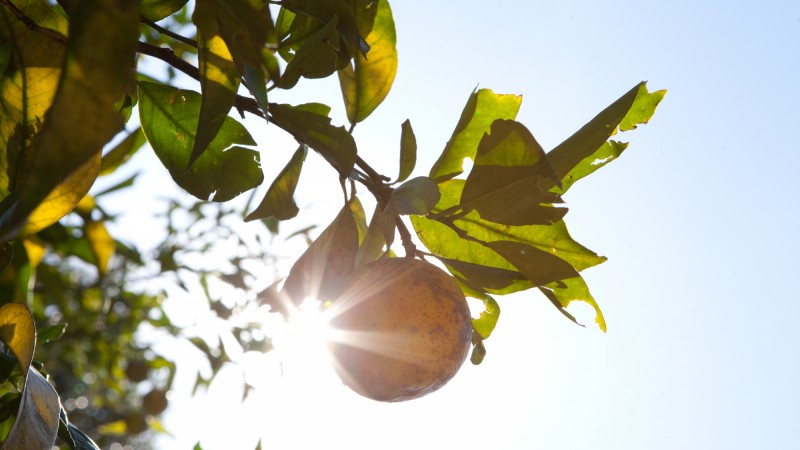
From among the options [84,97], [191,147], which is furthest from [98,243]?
[84,97]

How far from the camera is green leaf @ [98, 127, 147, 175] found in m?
1.89

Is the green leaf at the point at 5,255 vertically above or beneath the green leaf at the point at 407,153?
beneath

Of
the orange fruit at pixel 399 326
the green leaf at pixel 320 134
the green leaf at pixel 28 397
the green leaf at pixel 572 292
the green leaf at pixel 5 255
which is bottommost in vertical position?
the green leaf at pixel 28 397

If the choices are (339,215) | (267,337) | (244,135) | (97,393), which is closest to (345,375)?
(339,215)

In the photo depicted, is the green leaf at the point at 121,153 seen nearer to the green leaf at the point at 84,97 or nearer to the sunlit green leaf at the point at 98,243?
the sunlit green leaf at the point at 98,243

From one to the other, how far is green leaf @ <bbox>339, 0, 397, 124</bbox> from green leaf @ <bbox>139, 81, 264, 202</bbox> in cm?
18

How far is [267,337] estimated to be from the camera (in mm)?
3066

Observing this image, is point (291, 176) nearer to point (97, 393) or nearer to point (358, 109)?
point (358, 109)

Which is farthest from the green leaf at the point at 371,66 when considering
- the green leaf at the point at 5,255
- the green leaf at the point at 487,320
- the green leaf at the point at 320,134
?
the green leaf at the point at 5,255

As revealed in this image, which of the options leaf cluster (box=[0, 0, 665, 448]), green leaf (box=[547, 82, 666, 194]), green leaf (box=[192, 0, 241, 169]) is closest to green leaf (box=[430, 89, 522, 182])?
leaf cluster (box=[0, 0, 665, 448])

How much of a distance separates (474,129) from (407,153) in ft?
0.40

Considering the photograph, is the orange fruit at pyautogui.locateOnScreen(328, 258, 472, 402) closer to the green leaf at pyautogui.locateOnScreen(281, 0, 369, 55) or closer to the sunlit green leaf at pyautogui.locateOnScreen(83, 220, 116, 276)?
the green leaf at pyautogui.locateOnScreen(281, 0, 369, 55)

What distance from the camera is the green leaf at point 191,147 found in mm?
1056

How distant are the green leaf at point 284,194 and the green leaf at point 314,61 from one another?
0.15 m
